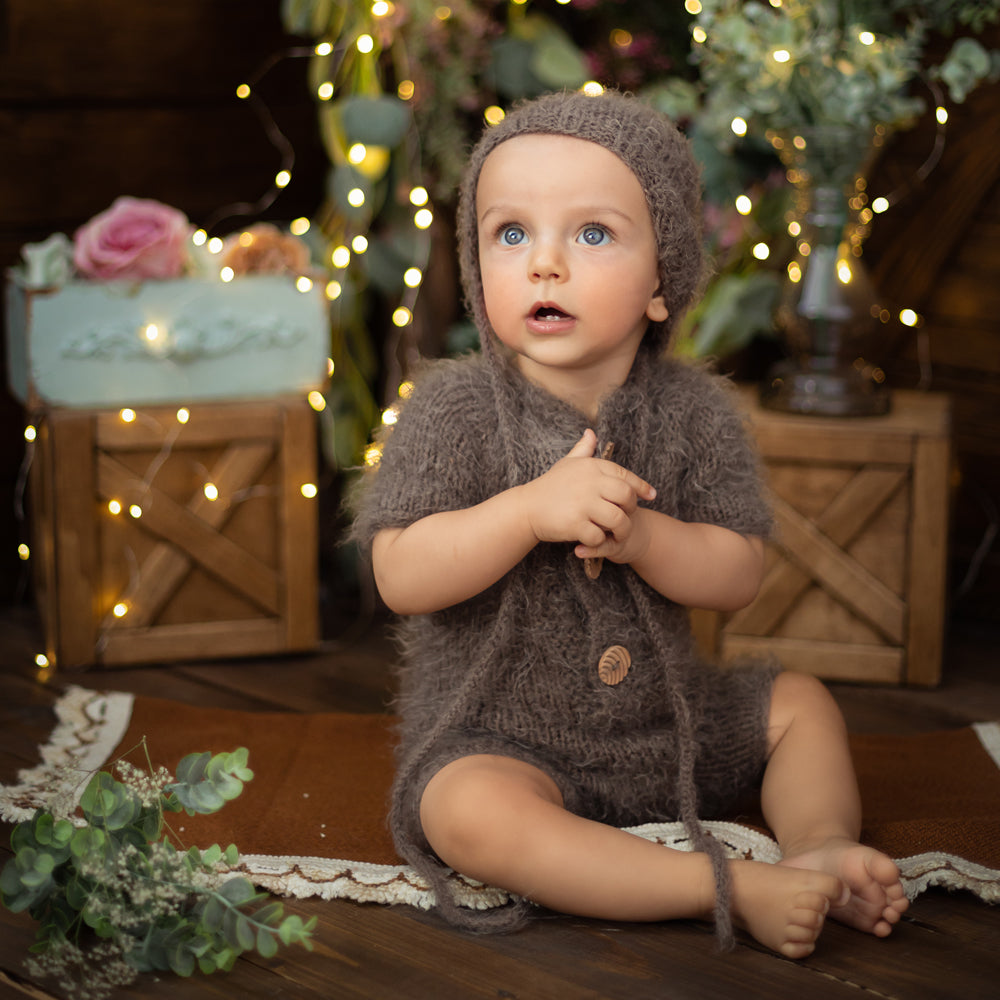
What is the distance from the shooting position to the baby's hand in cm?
110

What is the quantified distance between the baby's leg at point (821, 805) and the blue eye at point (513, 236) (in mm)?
514

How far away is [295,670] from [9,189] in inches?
33.3

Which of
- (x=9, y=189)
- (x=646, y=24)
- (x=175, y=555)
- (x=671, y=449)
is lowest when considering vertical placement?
(x=175, y=555)

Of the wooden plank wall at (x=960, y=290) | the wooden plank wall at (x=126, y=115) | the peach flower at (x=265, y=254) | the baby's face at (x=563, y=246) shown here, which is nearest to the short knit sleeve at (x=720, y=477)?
the baby's face at (x=563, y=246)

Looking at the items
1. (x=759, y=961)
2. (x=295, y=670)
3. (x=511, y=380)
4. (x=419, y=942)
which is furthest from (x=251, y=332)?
(x=759, y=961)

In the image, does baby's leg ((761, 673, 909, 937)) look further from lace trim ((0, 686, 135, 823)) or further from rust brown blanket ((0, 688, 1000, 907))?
lace trim ((0, 686, 135, 823))

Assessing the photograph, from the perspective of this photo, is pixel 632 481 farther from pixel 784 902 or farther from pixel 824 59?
pixel 824 59

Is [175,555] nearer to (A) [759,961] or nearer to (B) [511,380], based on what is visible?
(B) [511,380]

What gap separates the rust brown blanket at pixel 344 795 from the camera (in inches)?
47.6

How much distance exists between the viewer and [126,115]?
2066 mm

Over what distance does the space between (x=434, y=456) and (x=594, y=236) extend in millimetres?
244

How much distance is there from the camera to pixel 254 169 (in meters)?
2.20

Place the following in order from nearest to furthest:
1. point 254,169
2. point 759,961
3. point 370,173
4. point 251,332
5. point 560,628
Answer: point 759,961 → point 560,628 → point 251,332 → point 370,173 → point 254,169

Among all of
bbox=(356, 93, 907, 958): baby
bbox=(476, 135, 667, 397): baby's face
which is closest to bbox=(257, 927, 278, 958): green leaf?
bbox=(356, 93, 907, 958): baby
